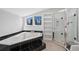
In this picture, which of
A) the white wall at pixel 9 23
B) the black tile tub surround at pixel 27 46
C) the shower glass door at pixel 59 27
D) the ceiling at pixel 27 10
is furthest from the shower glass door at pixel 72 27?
the white wall at pixel 9 23

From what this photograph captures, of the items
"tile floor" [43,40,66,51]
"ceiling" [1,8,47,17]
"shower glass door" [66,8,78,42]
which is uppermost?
"ceiling" [1,8,47,17]

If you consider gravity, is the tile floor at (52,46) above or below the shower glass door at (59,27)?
below

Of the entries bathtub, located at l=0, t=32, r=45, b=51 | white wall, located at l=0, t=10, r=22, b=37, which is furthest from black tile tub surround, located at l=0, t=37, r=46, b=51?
white wall, located at l=0, t=10, r=22, b=37

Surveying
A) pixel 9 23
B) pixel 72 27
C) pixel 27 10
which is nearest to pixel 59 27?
pixel 72 27

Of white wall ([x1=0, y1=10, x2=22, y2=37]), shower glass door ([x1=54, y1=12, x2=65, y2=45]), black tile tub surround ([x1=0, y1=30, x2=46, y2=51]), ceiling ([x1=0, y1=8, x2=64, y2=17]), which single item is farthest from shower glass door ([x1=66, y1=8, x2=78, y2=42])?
white wall ([x1=0, y1=10, x2=22, y2=37])

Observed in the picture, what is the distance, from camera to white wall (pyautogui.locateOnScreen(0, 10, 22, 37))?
3.17 ft

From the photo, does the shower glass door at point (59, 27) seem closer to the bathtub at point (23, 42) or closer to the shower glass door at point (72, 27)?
the shower glass door at point (72, 27)

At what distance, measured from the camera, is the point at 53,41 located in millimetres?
1020

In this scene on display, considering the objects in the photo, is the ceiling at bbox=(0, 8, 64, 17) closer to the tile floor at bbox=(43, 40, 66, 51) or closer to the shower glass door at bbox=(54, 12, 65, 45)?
the shower glass door at bbox=(54, 12, 65, 45)

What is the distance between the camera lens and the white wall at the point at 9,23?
3.17ft

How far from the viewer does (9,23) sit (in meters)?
1.01

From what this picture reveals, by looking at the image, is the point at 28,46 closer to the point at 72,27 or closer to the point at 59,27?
the point at 59,27

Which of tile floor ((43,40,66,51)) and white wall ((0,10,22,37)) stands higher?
white wall ((0,10,22,37))
